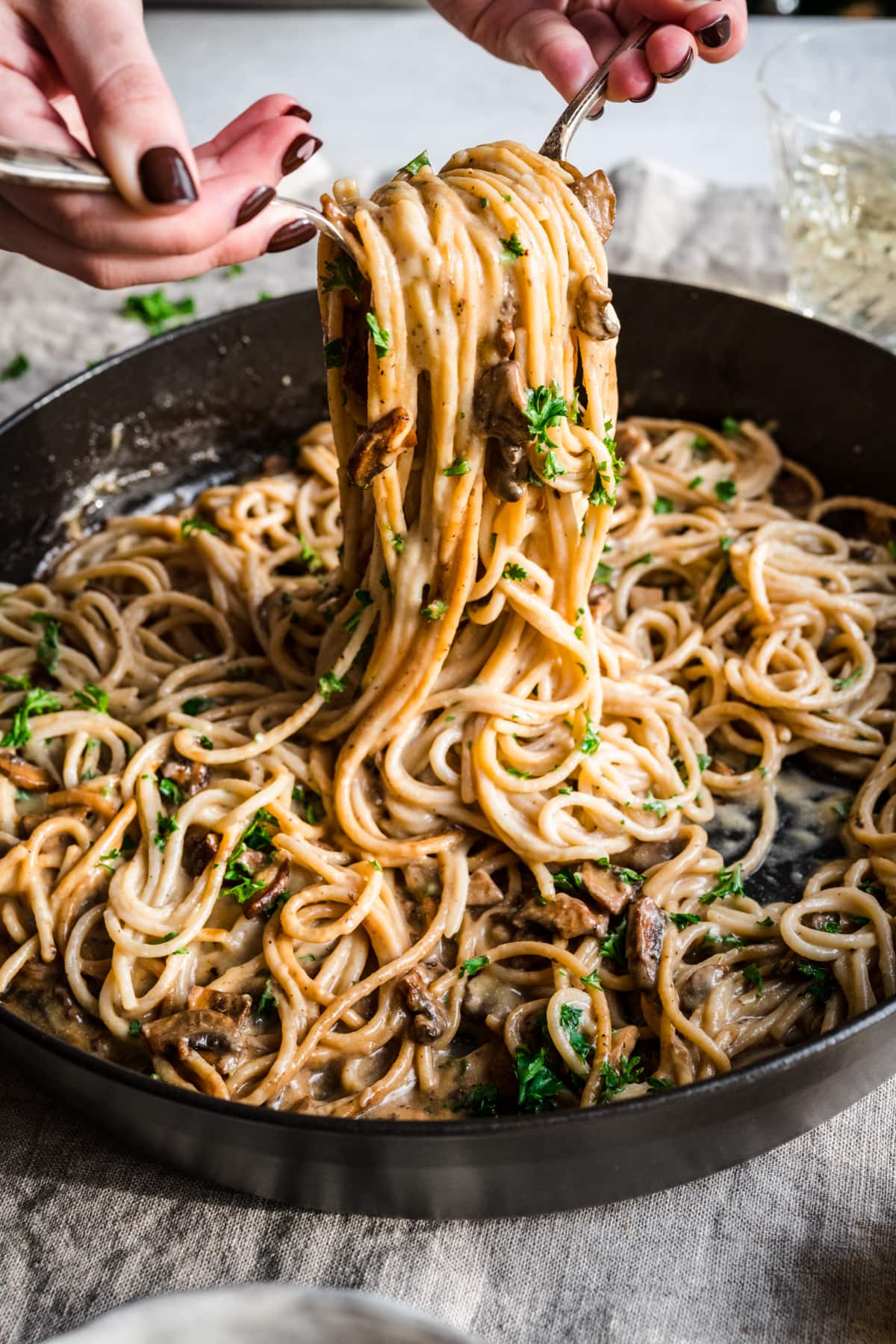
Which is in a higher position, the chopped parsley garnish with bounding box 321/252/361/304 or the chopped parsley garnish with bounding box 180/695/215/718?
the chopped parsley garnish with bounding box 321/252/361/304

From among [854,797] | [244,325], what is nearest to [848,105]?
[244,325]

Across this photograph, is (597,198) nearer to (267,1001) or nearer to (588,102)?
(588,102)

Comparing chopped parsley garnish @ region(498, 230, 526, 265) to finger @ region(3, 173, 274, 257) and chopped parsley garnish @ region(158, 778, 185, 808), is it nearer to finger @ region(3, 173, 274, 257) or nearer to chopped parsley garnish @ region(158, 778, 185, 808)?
finger @ region(3, 173, 274, 257)

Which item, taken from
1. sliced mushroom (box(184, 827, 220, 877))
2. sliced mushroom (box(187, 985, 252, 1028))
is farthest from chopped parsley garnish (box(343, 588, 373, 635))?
sliced mushroom (box(187, 985, 252, 1028))

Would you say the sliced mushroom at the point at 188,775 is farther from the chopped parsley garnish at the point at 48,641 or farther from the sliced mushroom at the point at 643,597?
the sliced mushroom at the point at 643,597

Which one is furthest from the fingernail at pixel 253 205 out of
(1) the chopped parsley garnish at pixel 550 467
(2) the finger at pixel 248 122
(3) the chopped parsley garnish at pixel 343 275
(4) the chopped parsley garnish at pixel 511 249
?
(1) the chopped parsley garnish at pixel 550 467
